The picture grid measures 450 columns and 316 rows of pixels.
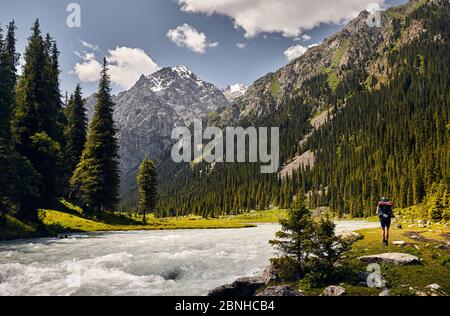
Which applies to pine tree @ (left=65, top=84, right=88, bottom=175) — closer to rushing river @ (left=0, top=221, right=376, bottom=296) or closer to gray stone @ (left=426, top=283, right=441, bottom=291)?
rushing river @ (left=0, top=221, right=376, bottom=296)

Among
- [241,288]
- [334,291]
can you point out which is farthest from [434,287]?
[241,288]

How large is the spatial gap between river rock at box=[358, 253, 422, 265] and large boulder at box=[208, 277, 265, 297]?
741 centimetres

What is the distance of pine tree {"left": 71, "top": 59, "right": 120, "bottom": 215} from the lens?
5809 cm

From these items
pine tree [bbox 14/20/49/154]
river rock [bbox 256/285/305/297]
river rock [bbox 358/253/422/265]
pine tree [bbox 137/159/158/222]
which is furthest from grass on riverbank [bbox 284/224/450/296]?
pine tree [bbox 137/159/158/222]

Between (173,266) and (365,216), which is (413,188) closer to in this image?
(365,216)

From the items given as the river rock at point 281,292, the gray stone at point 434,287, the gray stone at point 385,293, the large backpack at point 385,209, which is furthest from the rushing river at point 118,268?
the large backpack at point 385,209

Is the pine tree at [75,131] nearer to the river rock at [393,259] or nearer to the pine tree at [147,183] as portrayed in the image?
the pine tree at [147,183]

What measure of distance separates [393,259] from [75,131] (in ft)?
212

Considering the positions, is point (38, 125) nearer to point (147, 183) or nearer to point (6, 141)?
point (6, 141)

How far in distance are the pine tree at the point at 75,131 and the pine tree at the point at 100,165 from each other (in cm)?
Answer: 698

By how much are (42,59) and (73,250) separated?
36185mm

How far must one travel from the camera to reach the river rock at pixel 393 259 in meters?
18.8

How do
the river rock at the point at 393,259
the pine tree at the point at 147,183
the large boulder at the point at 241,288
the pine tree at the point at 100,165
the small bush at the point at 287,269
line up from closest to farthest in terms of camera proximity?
the large boulder at the point at 241,288
the small bush at the point at 287,269
the river rock at the point at 393,259
the pine tree at the point at 100,165
the pine tree at the point at 147,183
